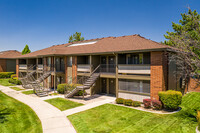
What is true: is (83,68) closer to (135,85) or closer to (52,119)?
(135,85)

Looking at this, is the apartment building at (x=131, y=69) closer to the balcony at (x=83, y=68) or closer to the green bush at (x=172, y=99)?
the balcony at (x=83, y=68)

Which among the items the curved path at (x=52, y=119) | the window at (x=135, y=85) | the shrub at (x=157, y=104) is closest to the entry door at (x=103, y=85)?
the window at (x=135, y=85)

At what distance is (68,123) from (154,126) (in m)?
6.13

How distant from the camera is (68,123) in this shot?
1027 centimetres

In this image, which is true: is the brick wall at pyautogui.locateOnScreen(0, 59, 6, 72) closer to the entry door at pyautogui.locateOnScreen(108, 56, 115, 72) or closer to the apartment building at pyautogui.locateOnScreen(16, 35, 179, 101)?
the apartment building at pyautogui.locateOnScreen(16, 35, 179, 101)

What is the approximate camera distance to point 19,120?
35.8 ft

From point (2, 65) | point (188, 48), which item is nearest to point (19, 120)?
point (188, 48)

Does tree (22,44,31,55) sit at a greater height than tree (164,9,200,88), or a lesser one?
greater

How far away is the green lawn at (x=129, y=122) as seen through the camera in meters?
9.17

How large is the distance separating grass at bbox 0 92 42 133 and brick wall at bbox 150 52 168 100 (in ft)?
35.0

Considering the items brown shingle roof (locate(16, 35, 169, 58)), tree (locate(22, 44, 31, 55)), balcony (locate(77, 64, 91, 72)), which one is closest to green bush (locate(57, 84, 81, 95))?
balcony (locate(77, 64, 91, 72))

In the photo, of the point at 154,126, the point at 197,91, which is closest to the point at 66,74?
the point at 154,126

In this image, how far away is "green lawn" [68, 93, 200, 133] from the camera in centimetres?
917

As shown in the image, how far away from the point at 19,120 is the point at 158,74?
12846 mm
